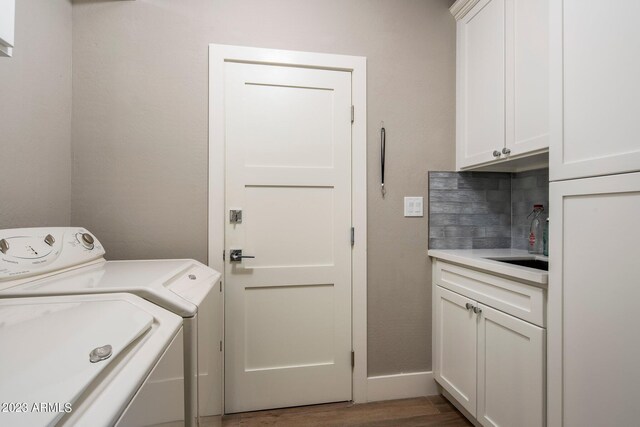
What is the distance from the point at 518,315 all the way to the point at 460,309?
409 mm

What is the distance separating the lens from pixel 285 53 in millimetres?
1769

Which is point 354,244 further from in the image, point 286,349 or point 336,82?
point 336,82

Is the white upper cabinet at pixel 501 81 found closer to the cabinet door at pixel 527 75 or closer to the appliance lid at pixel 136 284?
the cabinet door at pixel 527 75

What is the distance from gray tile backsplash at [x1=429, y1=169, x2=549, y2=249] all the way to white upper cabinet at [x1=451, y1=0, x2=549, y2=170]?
16 centimetres

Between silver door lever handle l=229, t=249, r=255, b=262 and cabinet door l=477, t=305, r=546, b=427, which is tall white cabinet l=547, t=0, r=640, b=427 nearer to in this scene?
cabinet door l=477, t=305, r=546, b=427

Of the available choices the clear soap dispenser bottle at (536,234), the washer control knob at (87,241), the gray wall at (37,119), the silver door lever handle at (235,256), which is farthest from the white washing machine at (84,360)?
the clear soap dispenser bottle at (536,234)

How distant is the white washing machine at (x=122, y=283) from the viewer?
845 mm

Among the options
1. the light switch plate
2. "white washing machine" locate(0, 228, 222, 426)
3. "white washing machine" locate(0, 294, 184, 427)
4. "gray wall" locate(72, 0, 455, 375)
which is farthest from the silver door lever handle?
the light switch plate

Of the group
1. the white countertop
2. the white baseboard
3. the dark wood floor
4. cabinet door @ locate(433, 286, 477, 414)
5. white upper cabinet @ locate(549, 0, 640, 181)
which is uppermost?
white upper cabinet @ locate(549, 0, 640, 181)

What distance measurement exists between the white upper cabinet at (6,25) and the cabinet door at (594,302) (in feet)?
5.43

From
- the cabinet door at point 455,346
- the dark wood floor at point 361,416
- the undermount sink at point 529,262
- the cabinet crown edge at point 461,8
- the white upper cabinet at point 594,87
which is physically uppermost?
the cabinet crown edge at point 461,8

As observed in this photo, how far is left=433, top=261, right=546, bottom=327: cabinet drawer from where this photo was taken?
1.20 m

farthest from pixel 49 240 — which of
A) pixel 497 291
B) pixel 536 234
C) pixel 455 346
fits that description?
pixel 536 234

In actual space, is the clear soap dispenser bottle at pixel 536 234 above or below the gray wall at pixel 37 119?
below
